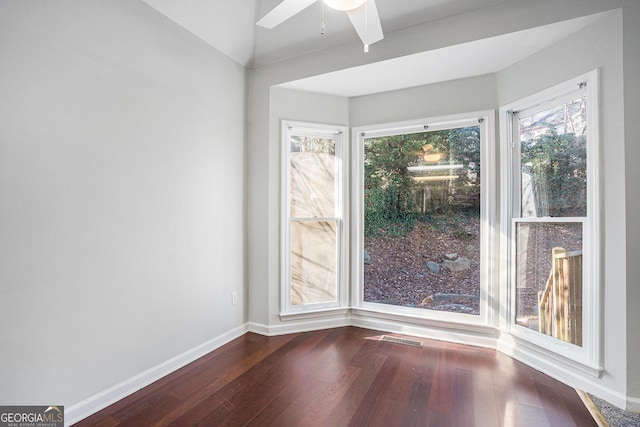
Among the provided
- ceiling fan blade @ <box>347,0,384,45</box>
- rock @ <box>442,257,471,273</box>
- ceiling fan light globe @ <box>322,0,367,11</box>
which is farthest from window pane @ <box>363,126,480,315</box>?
ceiling fan light globe @ <box>322,0,367,11</box>

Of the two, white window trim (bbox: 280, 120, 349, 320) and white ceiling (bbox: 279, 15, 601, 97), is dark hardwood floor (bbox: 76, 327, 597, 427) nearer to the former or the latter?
white window trim (bbox: 280, 120, 349, 320)

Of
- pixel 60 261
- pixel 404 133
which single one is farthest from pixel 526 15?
pixel 60 261

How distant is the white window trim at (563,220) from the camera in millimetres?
2010

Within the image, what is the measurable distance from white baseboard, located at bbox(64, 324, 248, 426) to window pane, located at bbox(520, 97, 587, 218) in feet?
9.46

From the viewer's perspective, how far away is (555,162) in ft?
7.69

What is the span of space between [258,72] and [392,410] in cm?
302

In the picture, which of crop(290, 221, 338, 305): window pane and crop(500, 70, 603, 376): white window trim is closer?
crop(500, 70, 603, 376): white window trim

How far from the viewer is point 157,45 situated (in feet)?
7.21

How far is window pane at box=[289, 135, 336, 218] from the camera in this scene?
316 centimetres

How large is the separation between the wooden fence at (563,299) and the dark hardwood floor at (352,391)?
1.18 feet

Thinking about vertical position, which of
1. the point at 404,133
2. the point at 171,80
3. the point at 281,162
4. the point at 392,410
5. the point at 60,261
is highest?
the point at 171,80

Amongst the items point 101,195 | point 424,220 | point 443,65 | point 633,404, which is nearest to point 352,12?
point 443,65

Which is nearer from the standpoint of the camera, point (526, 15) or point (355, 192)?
point (526, 15)

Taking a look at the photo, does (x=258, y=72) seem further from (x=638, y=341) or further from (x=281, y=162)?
(x=638, y=341)
